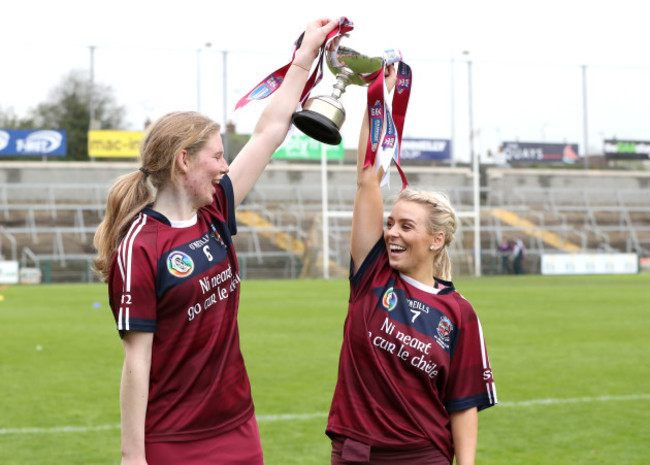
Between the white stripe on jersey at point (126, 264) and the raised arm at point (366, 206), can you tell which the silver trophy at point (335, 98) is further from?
the white stripe on jersey at point (126, 264)

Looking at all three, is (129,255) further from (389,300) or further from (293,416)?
(293,416)

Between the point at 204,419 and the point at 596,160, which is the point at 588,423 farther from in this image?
the point at 596,160

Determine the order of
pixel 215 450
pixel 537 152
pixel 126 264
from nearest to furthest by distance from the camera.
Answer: pixel 126 264, pixel 215 450, pixel 537 152

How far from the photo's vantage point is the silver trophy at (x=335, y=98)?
2.82 meters

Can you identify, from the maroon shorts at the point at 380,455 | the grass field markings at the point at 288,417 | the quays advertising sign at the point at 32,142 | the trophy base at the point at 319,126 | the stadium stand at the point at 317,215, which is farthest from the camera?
the quays advertising sign at the point at 32,142

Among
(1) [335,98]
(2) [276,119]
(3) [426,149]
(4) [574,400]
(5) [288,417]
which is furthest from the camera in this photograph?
(3) [426,149]

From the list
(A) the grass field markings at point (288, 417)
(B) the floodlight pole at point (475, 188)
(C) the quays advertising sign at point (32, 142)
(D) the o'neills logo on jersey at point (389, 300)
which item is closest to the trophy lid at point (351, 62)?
(D) the o'neills logo on jersey at point (389, 300)

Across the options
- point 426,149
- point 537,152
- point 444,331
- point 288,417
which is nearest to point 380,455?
point 444,331

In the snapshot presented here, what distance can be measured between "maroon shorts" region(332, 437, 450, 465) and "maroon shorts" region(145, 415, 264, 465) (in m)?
0.29

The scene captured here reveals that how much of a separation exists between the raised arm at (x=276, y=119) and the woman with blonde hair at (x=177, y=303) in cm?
28

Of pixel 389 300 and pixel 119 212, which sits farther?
pixel 389 300

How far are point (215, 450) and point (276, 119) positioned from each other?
1228mm

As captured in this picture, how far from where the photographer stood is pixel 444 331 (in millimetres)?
3080

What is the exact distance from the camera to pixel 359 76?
312 centimetres
